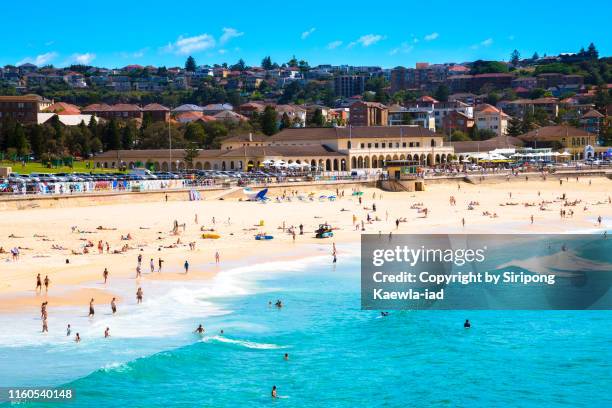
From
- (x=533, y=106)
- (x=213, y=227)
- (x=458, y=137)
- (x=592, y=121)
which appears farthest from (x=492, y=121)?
(x=213, y=227)

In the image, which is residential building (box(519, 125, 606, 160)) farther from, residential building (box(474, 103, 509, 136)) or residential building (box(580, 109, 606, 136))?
residential building (box(474, 103, 509, 136))

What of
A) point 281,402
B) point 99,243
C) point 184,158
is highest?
point 184,158

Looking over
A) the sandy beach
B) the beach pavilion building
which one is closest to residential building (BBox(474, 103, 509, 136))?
the beach pavilion building

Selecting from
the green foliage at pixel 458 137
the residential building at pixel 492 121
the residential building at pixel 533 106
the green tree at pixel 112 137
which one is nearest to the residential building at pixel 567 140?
the green foliage at pixel 458 137

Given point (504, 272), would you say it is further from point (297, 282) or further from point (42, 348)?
point (42, 348)

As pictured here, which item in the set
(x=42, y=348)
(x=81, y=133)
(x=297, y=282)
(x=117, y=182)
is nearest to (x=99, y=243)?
(x=297, y=282)
